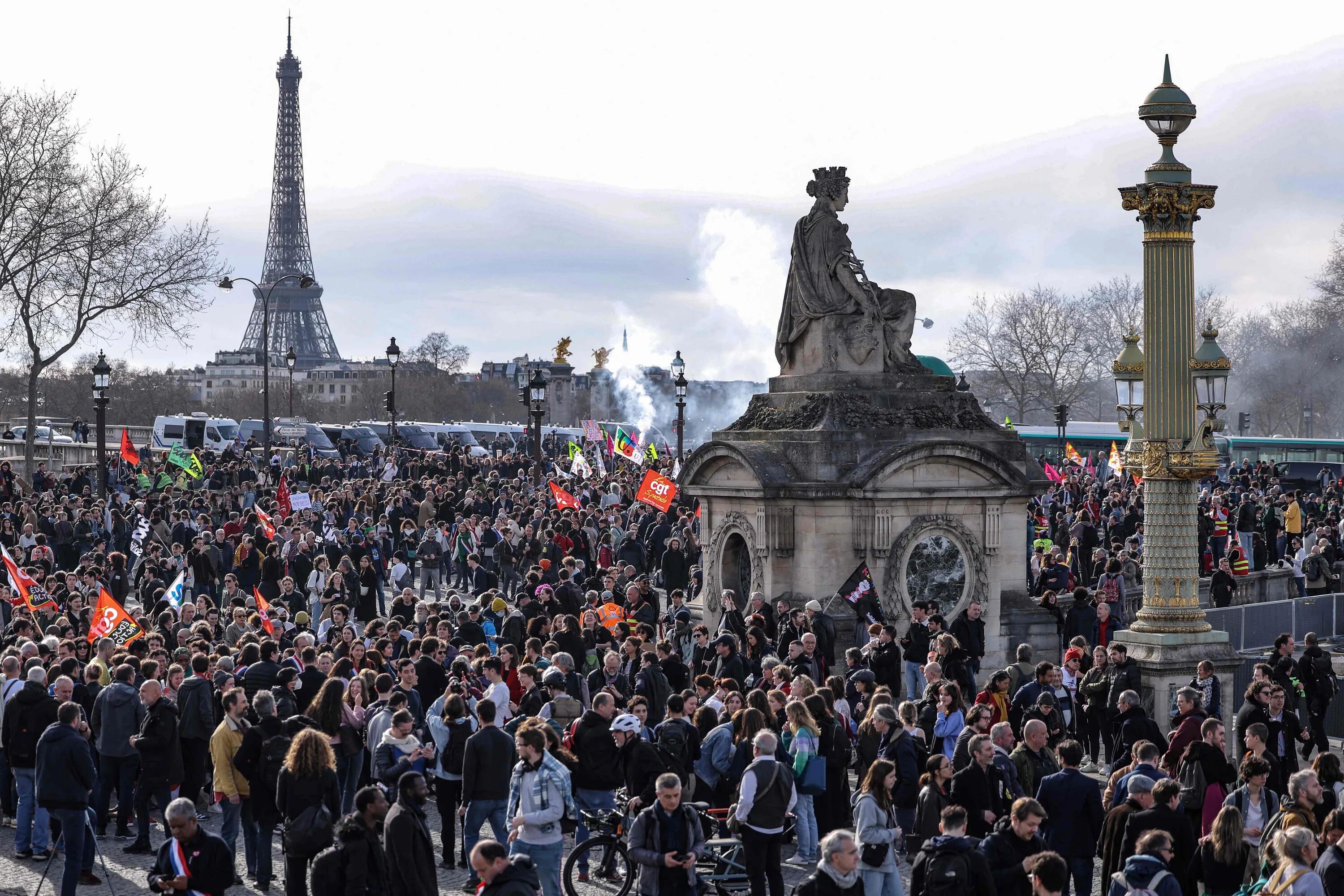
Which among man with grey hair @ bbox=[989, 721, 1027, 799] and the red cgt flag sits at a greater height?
the red cgt flag

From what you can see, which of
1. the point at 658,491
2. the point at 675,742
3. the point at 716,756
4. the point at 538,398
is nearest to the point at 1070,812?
the point at 716,756

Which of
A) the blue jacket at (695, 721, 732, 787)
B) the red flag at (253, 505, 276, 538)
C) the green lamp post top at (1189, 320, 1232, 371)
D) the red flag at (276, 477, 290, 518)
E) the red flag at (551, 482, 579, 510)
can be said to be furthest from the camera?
the red flag at (276, 477, 290, 518)

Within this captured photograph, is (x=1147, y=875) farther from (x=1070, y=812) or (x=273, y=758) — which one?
(x=273, y=758)

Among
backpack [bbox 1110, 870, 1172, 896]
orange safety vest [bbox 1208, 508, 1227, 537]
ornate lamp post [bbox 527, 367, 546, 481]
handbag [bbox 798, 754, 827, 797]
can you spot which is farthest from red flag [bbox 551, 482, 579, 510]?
backpack [bbox 1110, 870, 1172, 896]

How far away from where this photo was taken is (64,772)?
12.1 m

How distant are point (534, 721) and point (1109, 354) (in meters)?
96.3

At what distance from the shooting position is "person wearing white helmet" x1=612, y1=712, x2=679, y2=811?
1200 centimetres

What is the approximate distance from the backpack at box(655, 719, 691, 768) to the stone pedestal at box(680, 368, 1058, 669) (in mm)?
7975

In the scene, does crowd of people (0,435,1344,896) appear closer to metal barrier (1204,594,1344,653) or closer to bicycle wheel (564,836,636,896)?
bicycle wheel (564,836,636,896)

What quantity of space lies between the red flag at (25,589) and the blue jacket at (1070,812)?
43.8ft

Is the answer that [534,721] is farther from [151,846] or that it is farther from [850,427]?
[850,427]

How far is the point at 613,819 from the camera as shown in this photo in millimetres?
12258

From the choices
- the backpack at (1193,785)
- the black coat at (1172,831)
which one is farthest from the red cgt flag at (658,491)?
the black coat at (1172,831)

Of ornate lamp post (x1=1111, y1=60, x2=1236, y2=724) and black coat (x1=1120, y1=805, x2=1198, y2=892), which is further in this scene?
ornate lamp post (x1=1111, y1=60, x2=1236, y2=724)
